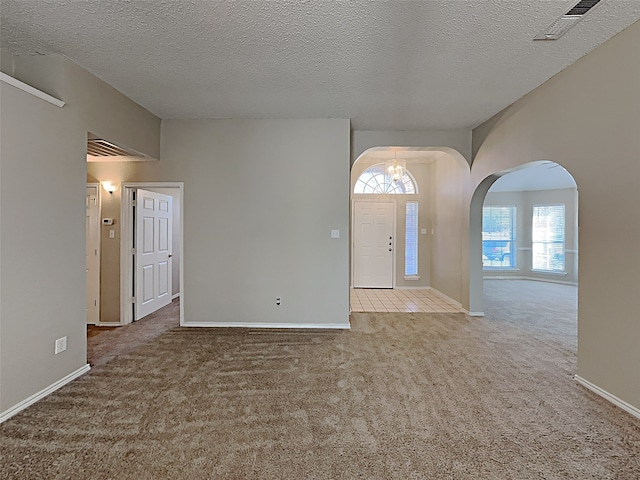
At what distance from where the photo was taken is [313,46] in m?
2.63

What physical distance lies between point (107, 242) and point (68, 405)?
2666 mm

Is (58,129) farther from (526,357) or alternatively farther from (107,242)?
(526,357)

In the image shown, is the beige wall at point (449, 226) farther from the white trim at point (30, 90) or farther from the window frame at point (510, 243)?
the white trim at point (30, 90)

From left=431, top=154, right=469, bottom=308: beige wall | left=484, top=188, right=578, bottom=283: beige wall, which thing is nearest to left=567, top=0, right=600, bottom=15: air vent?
left=431, top=154, right=469, bottom=308: beige wall

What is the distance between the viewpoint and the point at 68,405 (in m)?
2.51

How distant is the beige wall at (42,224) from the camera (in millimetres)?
2367

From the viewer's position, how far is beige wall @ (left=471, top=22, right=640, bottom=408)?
2393mm

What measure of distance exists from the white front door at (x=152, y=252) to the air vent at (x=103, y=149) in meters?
0.67

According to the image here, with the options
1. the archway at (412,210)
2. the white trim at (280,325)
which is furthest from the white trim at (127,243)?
the archway at (412,210)

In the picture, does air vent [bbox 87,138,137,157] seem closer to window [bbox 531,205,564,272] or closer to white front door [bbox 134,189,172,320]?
white front door [bbox 134,189,172,320]

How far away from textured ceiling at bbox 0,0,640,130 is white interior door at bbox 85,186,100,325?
1714mm

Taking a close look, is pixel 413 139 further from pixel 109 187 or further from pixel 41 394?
pixel 41 394

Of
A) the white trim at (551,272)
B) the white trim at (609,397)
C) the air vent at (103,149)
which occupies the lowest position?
the white trim at (609,397)

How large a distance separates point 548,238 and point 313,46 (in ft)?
30.1
